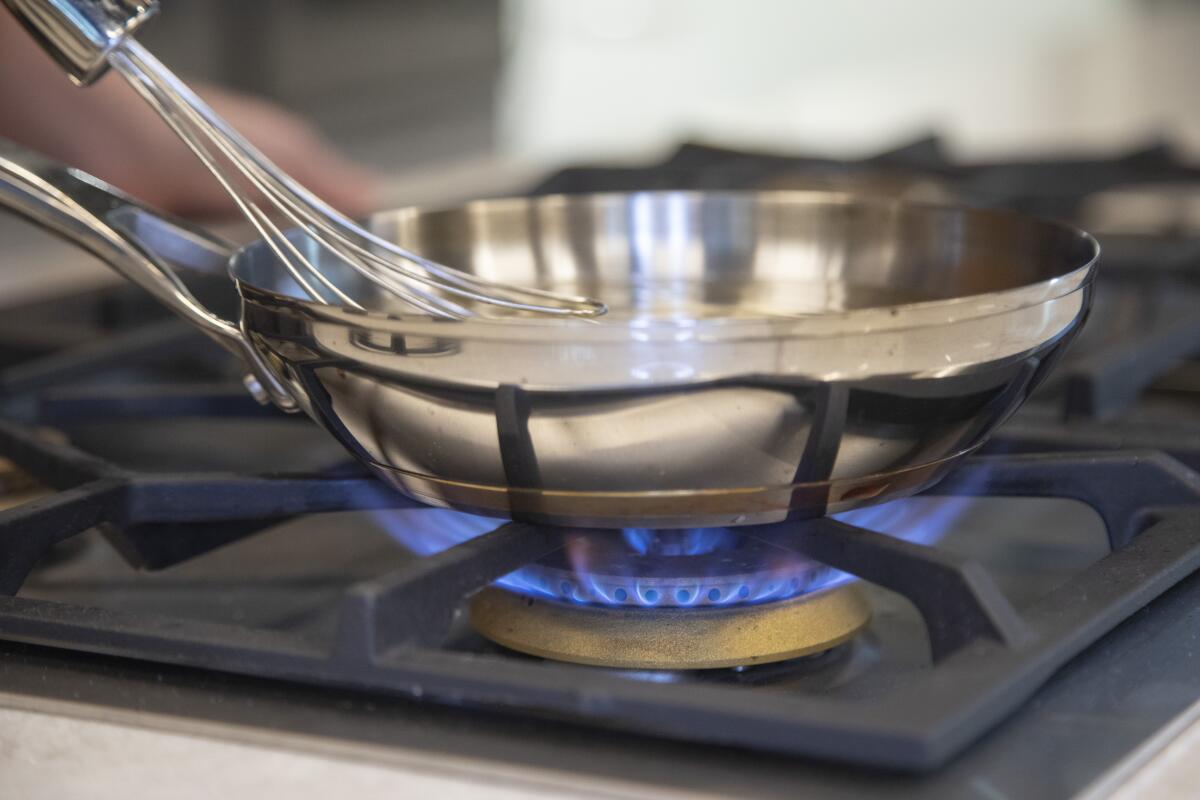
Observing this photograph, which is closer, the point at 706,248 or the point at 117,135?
the point at 706,248

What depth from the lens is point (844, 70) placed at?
215 centimetres

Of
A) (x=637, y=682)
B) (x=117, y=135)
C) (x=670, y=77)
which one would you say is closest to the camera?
(x=637, y=682)

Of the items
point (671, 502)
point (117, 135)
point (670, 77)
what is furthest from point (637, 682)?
point (670, 77)

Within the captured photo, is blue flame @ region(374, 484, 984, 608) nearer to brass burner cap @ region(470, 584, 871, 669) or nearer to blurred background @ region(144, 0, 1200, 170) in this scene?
brass burner cap @ region(470, 584, 871, 669)

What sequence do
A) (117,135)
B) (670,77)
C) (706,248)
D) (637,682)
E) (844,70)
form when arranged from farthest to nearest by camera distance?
(670,77) → (844,70) → (117,135) → (706,248) → (637,682)

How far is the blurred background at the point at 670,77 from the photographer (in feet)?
4.39

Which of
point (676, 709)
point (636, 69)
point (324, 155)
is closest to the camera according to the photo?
point (676, 709)

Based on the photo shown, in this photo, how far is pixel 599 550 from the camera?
0.35 metres

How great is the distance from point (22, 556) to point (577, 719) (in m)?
0.16

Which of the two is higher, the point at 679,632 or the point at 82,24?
the point at 82,24

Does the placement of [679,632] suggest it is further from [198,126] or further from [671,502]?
[198,126]

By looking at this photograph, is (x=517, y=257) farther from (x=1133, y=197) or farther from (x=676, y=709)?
(x=1133, y=197)

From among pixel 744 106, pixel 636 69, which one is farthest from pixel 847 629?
pixel 636 69

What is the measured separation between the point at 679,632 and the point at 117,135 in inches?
22.6
